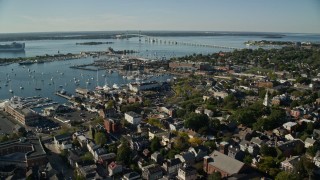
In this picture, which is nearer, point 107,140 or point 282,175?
point 282,175

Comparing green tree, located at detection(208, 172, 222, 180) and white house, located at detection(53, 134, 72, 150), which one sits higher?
green tree, located at detection(208, 172, 222, 180)

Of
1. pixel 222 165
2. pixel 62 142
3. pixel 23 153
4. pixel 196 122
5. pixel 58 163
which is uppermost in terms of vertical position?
pixel 196 122

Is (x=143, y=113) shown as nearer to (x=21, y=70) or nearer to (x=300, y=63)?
(x=21, y=70)

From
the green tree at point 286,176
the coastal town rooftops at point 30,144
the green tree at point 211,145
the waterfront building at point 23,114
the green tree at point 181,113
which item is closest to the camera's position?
the green tree at point 286,176

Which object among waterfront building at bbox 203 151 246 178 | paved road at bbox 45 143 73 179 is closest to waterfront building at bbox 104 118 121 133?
Result: paved road at bbox 45 143 73 179

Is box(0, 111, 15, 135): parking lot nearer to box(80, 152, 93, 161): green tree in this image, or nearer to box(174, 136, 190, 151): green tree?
box(80, 152, 93, 161): green tree

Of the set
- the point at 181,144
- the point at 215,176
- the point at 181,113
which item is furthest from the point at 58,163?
the point at 181,113

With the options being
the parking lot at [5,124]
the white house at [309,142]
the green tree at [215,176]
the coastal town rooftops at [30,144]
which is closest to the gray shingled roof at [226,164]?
the green tree at [215,176]

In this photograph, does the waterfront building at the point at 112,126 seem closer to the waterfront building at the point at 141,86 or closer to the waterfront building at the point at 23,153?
the waterfront building at the point at 23,153

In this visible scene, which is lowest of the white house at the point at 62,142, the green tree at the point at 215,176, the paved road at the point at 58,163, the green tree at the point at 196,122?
the paved road at the point at 58,163

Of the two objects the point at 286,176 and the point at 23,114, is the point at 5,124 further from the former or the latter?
the point at 286,176

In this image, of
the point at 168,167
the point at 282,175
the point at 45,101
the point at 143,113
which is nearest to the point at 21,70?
the point at 45,101
